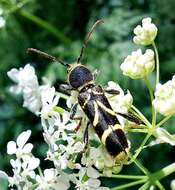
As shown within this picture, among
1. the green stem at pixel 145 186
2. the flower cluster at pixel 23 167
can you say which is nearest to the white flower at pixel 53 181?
the flower cluster at pixel 23 167

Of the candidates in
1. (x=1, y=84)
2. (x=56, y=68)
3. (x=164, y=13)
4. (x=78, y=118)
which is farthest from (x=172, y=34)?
(x=78, y=118)

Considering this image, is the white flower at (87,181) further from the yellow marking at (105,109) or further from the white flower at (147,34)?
the white flower at (147,34)

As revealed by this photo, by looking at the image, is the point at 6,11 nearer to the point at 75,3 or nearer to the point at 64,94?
the point at 64,94

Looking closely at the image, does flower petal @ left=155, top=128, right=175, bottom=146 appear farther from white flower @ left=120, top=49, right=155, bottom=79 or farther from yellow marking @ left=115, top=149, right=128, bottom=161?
white flower @ left=120, top=49, right=155, bottom=79

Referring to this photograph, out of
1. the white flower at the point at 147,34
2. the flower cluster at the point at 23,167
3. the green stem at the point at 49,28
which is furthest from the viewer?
the green stem at the point at 49,28

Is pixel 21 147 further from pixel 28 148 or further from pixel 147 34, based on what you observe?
pixel 147 34

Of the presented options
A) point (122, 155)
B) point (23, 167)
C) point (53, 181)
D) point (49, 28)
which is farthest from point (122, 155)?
point (49, 28)
